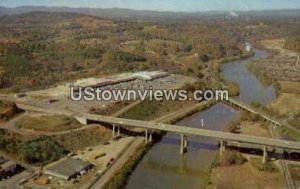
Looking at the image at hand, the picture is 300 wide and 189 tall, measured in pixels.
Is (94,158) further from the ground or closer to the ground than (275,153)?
closer to the ground

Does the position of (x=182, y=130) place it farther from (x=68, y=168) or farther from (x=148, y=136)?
→ (x=68, y=168)

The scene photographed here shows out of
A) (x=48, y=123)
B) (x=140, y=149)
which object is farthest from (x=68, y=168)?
(x=48, y=123)

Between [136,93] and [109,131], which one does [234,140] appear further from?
[136,93]

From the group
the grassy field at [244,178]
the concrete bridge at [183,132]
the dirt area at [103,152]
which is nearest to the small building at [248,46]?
the concrete bridge at [183,132]

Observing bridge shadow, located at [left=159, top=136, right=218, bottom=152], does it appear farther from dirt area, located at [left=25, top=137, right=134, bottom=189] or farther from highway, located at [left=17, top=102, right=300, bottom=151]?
dirt area, located at [left=25, top=137, right=134, bottom=189]

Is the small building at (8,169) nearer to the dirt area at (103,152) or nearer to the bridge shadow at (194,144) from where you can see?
the dirt area at (103,152)

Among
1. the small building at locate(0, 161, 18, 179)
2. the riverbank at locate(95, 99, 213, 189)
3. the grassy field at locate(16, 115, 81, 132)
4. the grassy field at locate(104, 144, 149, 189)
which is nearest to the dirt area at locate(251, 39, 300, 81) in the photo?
the riverbank at locate(95, 99, 213, 189)
